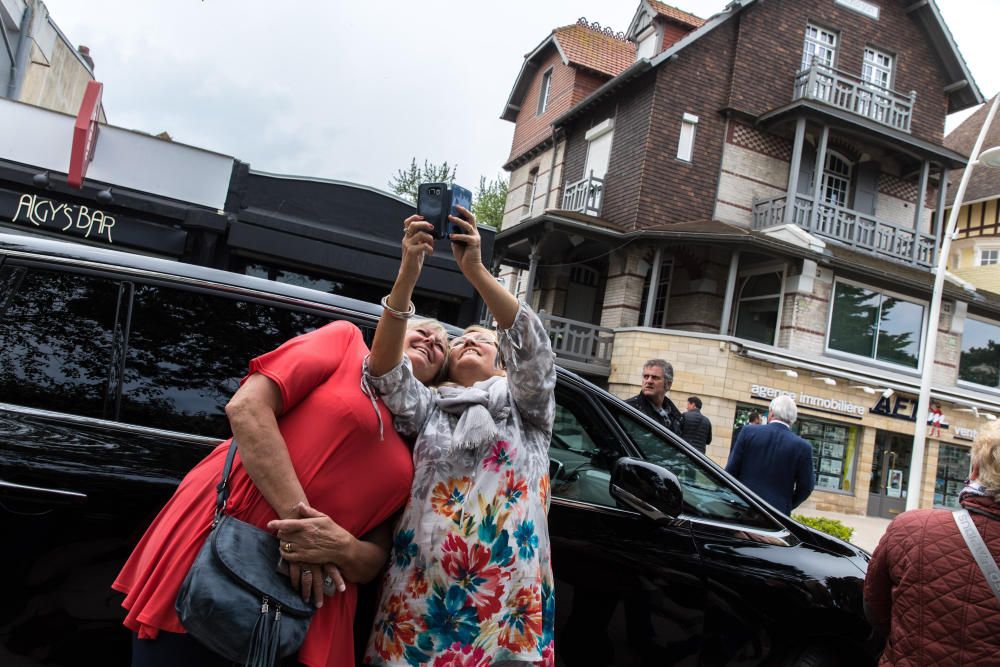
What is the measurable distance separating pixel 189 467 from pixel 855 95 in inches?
787

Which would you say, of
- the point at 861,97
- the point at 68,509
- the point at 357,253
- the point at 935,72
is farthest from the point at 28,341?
the point at 935,72

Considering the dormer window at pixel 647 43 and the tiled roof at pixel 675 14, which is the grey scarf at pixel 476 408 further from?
→ the tiled roof at pixel 675 14

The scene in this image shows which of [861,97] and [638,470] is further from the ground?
[861,97]

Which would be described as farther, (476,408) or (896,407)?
(896,407)

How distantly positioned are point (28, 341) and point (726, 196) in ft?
60.0

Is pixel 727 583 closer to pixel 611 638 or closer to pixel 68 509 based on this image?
pixel 611 638

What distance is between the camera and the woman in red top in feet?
5.34

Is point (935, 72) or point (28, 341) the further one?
point (935, 72)

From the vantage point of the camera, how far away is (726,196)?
1858 cm

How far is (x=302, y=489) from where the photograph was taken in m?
1.66

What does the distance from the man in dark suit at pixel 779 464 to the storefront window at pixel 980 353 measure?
1678 centimetres

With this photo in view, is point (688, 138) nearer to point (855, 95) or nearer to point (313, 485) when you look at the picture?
point (855, 95)

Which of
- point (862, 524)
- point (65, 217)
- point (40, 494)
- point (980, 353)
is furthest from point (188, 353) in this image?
point (980, 353)

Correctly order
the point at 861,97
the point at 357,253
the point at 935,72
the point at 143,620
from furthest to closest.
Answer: the point at 935,72 → the point at 861,97 → the point at 357,253 → the point at 143,620
